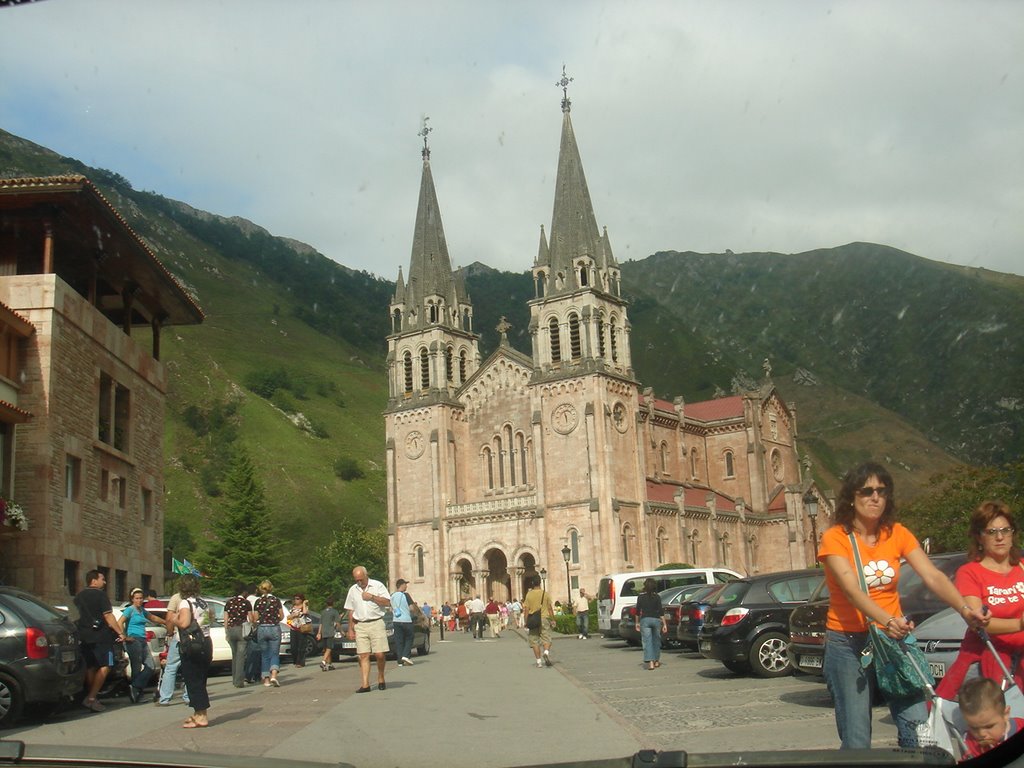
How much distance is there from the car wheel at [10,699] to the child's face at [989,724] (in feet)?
34.4

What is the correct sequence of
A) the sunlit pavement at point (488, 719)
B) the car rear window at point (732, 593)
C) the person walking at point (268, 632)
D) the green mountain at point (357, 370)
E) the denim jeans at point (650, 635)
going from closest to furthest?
the sunlit pavement at point (488, 719) → the car rear window at point (732, 593) → the person walking at point (268, 632) → the denim jeans at point (650, 635) → the green mountain at point (357, 370)

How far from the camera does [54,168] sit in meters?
147

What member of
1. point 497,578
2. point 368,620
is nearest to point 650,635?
point 368,620

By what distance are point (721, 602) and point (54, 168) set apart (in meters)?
148

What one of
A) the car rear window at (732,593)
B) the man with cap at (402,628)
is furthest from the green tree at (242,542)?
the car rear window at (732,593)

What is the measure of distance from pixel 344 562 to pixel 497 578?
19.3 metres

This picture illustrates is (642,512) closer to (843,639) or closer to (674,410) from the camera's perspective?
(674,410)

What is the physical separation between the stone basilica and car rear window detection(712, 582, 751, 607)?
116 feet

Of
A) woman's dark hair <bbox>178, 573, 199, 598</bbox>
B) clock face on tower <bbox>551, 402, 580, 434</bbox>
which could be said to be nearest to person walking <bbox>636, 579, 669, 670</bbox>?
woman's dark hair <bbox>178, 573, 199, 598</bbox>

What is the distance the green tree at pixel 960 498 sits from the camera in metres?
38.8

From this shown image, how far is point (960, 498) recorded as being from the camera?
137 feet

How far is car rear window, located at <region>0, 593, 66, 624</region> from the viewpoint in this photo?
13.0 m

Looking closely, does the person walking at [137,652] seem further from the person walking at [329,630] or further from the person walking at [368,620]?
the person walking at [329,630]

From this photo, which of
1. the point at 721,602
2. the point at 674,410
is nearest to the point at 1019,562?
the point at 721,602
